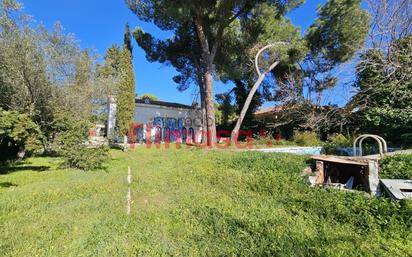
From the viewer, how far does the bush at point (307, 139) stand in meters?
15.7

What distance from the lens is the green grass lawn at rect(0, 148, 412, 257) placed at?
3.42 meters

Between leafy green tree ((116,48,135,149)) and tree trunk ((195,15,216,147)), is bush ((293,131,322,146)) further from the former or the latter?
leafy green tree ((116,48,135,149))

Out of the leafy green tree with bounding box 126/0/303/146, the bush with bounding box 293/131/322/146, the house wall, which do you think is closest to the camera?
the leafy green tree with bounding box 126/0/303/146

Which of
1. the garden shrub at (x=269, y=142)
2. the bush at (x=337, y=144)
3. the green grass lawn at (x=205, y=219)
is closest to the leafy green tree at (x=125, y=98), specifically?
the garden shrub at (x=269, y=142)

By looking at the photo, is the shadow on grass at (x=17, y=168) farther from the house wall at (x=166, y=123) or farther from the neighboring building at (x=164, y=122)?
the house wall at (x=166, y=123)

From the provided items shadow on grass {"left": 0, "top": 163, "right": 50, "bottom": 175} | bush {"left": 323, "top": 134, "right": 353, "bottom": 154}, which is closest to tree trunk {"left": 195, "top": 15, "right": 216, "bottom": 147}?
bush {"left": 323, "top": 134, "right": 353, "bottom": 154}

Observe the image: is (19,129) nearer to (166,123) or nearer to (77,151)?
(77,151)

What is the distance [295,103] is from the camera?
17.6 meters

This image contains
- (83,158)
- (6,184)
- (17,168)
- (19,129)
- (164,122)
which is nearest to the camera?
(6,184)

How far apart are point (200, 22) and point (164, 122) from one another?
8.48 meters

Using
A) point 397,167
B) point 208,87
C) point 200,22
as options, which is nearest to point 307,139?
point 208,87

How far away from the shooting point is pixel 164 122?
818 inches

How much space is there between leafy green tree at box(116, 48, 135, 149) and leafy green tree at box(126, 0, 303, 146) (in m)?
3.39

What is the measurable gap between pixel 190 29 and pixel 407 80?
1262 centimetres
